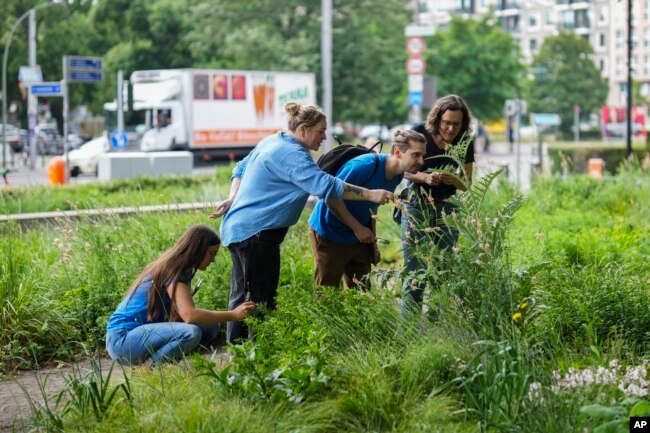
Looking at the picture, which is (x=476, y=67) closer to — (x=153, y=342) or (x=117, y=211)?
(x=117, y=211)

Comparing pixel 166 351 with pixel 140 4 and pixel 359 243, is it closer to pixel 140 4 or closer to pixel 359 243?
pixel 359 243

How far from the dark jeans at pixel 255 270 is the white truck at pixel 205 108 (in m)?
35.9

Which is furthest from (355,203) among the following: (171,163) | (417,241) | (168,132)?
(168,132)

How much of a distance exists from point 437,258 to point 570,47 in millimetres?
81617

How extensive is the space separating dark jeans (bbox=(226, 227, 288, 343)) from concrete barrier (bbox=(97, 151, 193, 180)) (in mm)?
16268

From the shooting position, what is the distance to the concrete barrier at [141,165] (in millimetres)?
23422

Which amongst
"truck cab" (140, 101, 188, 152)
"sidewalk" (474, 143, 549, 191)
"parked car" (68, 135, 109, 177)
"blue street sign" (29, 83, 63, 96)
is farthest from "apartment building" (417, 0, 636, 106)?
"blue street sign" (29, 83, 63, 96)

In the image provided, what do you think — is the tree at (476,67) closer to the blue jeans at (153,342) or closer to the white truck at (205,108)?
the white truck at (205,108)

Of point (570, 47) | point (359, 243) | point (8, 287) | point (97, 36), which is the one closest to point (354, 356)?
point (359, 243)

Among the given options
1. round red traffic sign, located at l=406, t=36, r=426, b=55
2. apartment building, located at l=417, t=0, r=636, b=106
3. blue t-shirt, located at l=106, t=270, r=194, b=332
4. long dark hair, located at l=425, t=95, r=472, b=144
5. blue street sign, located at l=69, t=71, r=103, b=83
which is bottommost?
blue t-shirt, located at l=106, t=270, r=194, b=332

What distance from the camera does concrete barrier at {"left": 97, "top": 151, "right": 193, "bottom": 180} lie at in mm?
23422

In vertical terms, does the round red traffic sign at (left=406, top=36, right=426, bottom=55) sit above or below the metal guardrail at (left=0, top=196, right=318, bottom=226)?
above

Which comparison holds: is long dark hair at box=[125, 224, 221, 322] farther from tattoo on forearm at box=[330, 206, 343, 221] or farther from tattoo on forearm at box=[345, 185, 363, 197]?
tattoo on forearm at box=[345, 185, 363, 197]

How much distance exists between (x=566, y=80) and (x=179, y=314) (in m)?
81.4
